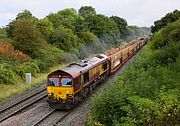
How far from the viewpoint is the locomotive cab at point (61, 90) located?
79.9 ft

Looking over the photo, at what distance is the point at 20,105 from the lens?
26.5 m

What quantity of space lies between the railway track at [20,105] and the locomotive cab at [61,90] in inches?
91.9

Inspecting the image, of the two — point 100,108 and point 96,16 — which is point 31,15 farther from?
point 100,108

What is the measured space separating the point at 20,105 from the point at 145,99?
14.8 m

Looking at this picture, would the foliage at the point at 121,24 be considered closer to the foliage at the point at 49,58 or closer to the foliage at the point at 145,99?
the foliage at the point at 49,58

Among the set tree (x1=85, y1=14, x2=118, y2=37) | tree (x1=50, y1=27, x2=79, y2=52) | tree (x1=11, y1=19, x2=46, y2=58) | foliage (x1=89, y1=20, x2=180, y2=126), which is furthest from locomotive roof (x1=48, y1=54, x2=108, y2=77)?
tree (x1=85, y1=14, x2=118, y2=37)

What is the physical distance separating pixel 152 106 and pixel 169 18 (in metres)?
45.7

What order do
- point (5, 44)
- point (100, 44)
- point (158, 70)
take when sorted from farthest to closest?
1. point (100, 44)
2. point (5, 44)
3. point (158, 70)

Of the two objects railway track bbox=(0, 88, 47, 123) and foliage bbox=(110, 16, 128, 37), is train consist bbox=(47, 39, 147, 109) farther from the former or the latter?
foliage bbox=(110, 16, 128, 37)

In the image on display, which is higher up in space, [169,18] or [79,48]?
[169,18]

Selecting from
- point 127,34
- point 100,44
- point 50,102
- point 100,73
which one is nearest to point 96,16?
point 100,44

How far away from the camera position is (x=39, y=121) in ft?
70.6

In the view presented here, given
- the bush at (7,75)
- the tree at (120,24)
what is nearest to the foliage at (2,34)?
the bush at (7,75)

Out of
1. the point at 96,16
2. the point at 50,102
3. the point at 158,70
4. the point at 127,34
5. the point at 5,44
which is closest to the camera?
the point at 158,70
